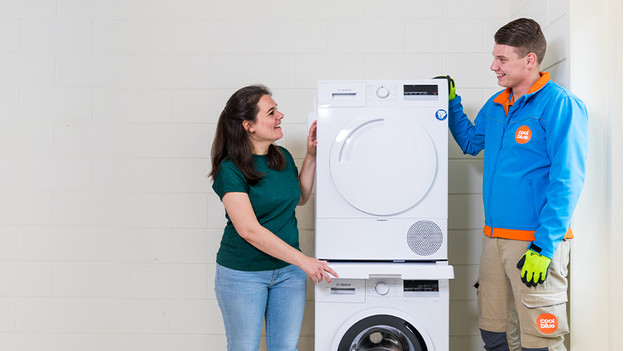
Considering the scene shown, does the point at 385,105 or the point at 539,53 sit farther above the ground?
the point at 539,53

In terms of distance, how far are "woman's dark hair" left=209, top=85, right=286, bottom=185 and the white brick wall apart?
1.77 feet

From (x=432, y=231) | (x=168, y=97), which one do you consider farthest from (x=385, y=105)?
(x=168, y=97)

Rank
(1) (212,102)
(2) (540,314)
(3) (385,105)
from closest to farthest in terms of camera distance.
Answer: (2) (540,314)
(3) (385,105)
(1) (212,102)

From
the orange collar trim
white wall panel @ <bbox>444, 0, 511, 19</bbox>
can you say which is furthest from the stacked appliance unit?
white wall panel @ <bbox>444, 0, 511, 19</bbox>

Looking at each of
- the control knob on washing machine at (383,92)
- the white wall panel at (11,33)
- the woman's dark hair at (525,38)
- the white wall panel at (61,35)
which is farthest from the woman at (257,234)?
the white wall panel at (11,33)

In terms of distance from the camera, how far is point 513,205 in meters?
2.01

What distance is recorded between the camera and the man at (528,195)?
1.85 meters

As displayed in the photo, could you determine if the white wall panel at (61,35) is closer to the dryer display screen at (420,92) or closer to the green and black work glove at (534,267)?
the dryer display screen at (420,92)

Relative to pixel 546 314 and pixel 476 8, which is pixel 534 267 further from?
pixel 476 8

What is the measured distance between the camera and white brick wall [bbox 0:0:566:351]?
280 cm

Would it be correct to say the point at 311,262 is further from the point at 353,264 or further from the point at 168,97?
the point at 168,97

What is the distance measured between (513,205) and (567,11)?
814mm

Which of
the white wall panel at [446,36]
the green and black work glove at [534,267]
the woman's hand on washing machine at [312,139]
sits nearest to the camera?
the green and black work glove at [534,267]

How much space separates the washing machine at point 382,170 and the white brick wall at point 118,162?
613mm
